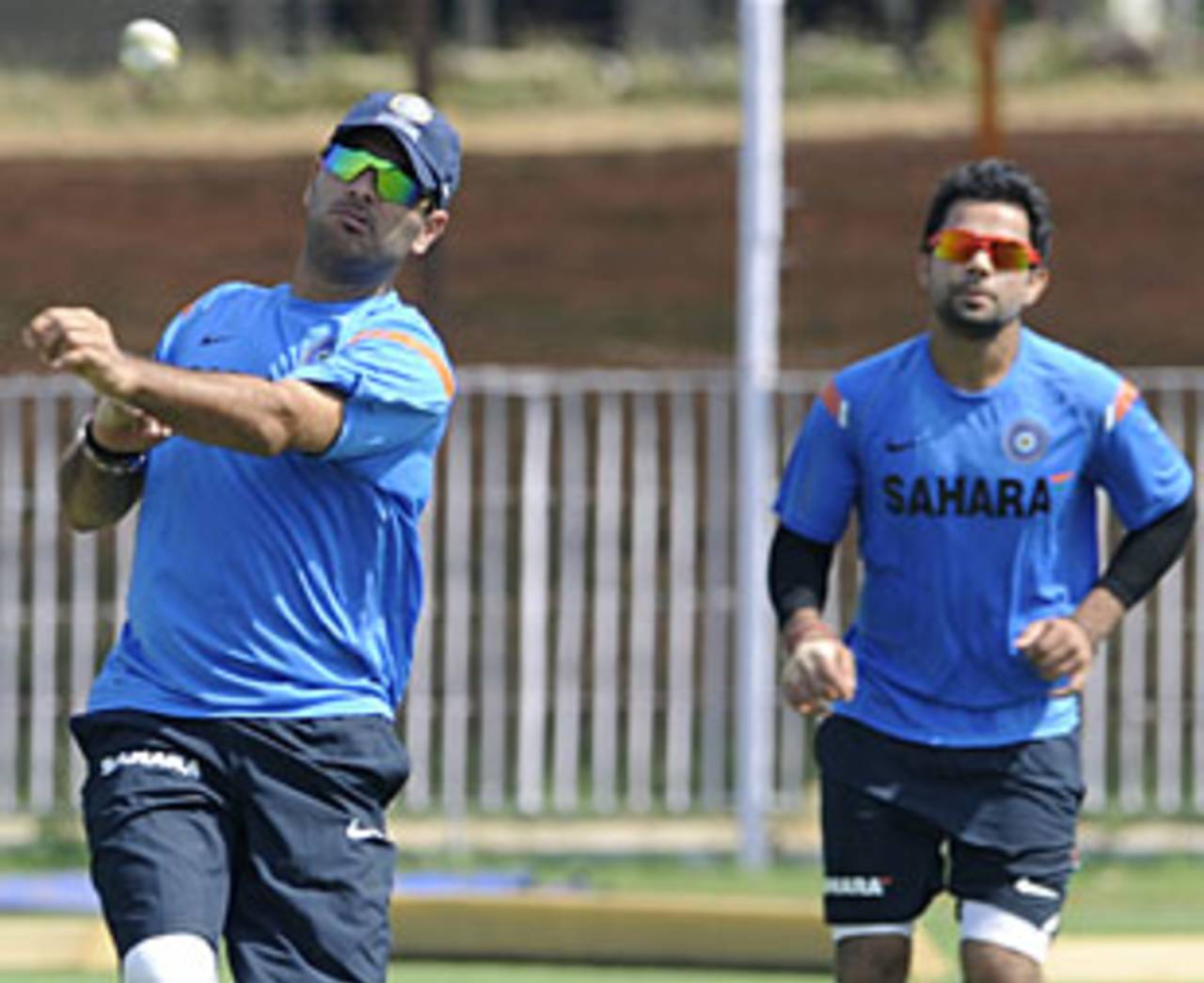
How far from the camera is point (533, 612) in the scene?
12.5 meters

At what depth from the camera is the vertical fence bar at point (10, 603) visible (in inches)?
490

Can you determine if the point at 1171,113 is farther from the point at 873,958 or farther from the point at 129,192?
the point at 873,958

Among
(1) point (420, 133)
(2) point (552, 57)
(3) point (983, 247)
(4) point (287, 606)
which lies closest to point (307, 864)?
(4) point (287, 606)

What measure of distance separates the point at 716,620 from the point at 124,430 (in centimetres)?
699

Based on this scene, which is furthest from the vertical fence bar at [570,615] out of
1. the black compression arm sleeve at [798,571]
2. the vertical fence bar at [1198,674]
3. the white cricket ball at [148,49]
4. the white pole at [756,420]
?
the white cricket ball at [148,49]

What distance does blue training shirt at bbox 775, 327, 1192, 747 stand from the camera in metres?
6.88

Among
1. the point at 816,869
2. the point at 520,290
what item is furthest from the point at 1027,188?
the point at 520,290

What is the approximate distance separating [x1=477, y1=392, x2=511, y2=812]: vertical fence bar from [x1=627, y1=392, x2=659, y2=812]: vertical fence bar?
1.64ft

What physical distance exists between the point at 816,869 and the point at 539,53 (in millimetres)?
12308

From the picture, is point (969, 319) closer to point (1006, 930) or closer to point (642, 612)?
point (1006, 930)

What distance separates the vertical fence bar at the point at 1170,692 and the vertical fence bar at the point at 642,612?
1.94 m

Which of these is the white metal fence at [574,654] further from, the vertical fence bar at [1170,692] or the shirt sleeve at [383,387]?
the shirt sleeve at [383,387]

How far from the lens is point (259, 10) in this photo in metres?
24.7

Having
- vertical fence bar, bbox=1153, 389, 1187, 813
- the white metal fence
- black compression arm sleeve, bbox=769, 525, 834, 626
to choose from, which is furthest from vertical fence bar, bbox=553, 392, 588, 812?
black compression arm sleeve, bbox=769, 525, 834, 626
